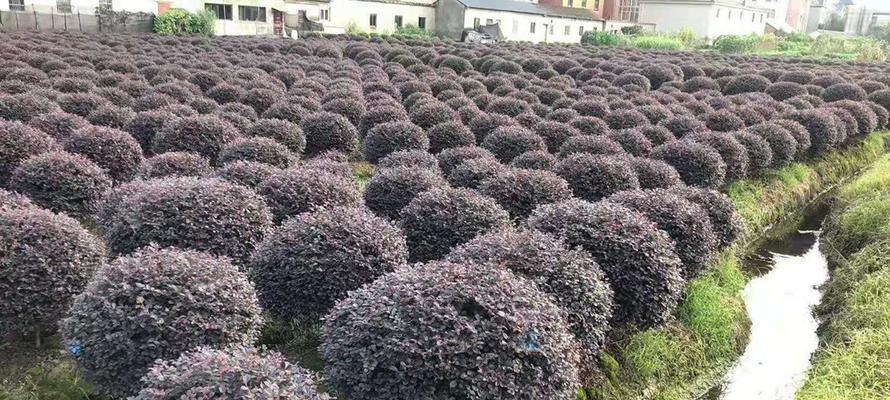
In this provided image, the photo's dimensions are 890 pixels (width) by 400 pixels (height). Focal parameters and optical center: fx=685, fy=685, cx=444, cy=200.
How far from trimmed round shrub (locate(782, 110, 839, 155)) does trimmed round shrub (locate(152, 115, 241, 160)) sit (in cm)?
1442

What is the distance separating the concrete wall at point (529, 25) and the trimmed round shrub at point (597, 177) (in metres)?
55.3

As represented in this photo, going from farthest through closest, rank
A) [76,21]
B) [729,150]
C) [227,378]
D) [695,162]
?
[76,21] < [729,150] < [695,162] < [227,378]

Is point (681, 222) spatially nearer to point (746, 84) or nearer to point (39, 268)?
point (39, 268)

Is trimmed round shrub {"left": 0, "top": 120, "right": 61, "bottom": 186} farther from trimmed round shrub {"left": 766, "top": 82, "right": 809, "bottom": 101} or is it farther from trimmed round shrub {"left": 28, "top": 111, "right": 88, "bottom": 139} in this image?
trimmed round shrub {"left": 766, "top": 82, "right": 809, "bottom": 101}

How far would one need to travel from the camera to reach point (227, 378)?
14.3ft

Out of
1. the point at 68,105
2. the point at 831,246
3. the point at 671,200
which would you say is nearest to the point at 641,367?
the point at 671,200

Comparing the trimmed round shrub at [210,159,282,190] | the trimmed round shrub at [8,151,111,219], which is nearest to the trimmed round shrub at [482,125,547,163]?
the trimmed round shrub at [210,159,282,190]

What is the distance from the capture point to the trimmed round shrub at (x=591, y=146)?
12.5m

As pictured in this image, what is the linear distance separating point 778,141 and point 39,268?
1496 cm

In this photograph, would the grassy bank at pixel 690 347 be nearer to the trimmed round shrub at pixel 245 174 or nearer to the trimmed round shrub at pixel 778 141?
the trimmed round shrub at pixel 778 141

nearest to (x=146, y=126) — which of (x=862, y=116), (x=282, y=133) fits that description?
(x=282, y=133)

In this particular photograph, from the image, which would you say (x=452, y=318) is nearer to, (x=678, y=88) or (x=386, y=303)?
(x=386, y=303)

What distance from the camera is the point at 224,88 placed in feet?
57.4

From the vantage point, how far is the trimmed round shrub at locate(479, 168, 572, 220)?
935 centimetres
